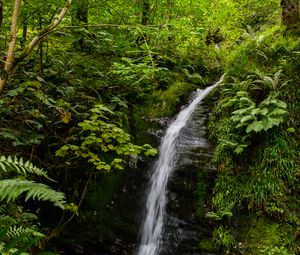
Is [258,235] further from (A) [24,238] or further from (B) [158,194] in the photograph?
(A) [24,238]

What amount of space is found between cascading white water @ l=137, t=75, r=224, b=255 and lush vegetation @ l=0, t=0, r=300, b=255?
0.27 metres

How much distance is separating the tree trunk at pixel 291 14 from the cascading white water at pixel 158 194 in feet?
11.6

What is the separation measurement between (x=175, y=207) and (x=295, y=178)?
2050 mm

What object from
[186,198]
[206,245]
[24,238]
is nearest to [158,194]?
[186,198]

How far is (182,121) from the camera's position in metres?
7.80

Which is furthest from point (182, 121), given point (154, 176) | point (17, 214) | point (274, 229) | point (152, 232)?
point (17, 214)

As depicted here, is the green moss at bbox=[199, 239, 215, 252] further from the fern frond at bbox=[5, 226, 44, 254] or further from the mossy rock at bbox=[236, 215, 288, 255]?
the fern frond at bbox=[5, 226, 44, 254]

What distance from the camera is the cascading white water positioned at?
232 inches

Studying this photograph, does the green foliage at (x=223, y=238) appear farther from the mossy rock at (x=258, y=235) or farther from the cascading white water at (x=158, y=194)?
the cascading white water at (x=158, y=194)

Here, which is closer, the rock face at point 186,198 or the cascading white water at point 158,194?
the rock face at point 186,198

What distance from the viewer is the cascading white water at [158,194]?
5.90 m

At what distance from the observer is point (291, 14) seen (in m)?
8.34

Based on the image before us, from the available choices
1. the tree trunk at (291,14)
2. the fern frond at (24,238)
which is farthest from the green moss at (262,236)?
the tree trunk at (291,14)

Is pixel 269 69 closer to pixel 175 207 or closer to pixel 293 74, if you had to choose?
pixel 293 74
